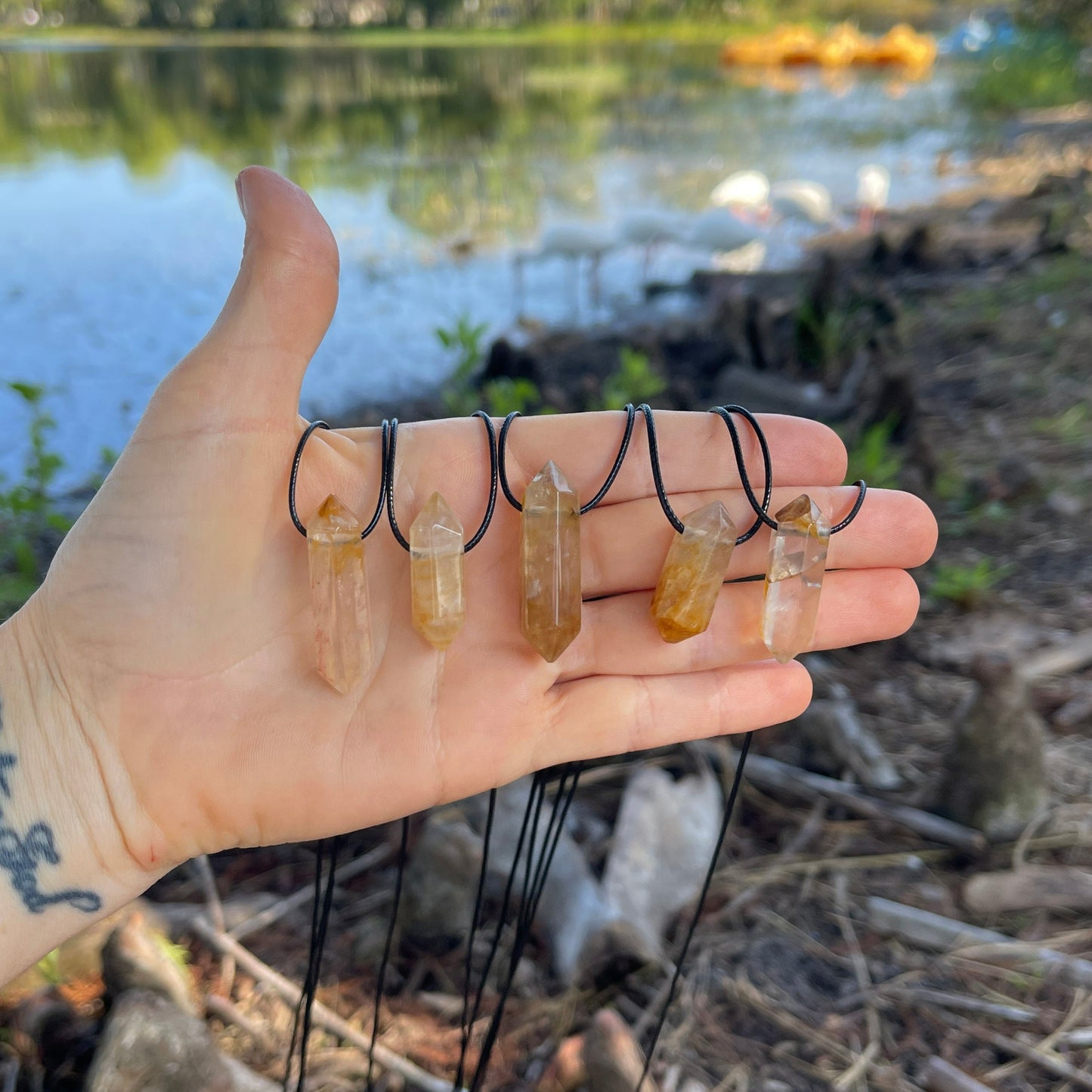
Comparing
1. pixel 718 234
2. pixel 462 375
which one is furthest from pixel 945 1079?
pixel 718 234

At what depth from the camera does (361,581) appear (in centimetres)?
94

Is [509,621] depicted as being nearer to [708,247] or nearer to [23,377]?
[23,377]

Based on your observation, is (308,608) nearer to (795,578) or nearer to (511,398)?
(795,578)

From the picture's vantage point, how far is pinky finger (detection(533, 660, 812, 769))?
0.99 metres

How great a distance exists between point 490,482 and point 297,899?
2.58 feet

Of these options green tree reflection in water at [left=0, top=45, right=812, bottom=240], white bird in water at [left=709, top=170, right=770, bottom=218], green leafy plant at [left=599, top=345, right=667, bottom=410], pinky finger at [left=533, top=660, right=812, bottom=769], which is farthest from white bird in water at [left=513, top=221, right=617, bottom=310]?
pinky finger at [left=533, top=660, right=812, bottom=769]

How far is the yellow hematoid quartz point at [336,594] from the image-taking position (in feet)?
3.01

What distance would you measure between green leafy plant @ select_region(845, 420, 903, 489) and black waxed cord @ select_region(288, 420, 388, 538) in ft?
4.10


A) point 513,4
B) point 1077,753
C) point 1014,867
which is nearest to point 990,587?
point 1077,753

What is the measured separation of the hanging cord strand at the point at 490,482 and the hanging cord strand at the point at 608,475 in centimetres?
1

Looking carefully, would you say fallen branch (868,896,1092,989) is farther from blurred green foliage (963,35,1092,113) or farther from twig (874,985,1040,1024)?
blurred green foliage (963,35,1092,113)

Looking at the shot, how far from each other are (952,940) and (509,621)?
80 cm

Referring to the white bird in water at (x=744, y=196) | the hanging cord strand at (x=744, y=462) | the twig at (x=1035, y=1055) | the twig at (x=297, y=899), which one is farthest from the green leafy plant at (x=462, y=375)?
the white bird in water at (x=744, y=196)

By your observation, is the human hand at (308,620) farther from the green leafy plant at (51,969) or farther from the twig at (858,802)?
the twig at (858,802)
